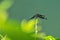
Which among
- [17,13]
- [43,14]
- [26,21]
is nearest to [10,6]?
[17,13]

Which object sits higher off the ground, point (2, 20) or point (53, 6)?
point (53, 6)

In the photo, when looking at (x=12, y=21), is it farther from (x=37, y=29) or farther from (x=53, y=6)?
(x=53, y=6)

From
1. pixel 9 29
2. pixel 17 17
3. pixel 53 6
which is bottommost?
pixel 9 29

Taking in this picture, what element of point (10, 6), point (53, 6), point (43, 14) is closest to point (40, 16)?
point (43, 14)

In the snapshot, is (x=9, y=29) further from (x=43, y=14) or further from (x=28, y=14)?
(x=43, y=14)

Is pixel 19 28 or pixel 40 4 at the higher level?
pixel 40 4
